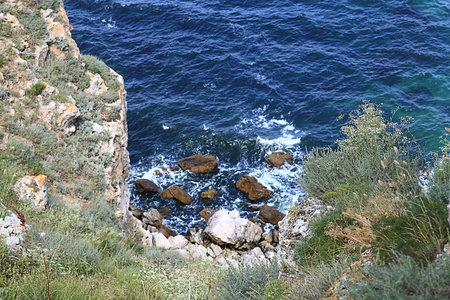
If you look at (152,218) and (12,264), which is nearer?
(12,264)

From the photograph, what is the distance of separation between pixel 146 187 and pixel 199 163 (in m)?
3.36

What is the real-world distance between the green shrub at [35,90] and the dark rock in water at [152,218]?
8.13m

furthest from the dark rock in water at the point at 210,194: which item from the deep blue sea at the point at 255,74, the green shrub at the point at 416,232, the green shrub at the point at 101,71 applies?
the green shrub at the point at 416,232

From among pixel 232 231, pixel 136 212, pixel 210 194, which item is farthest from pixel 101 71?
pixel 210 194

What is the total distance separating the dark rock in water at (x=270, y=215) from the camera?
60.3ft

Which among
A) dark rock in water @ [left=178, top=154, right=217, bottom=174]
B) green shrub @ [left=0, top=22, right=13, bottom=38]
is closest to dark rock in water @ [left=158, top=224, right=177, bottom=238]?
dark rock in water @ [left=178, top=154, right=217, bottom=174]

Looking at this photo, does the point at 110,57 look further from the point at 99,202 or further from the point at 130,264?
the point at 130,264

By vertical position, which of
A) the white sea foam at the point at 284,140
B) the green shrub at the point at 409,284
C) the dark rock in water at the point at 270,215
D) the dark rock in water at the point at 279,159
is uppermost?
the green shrub at the point at 409,284

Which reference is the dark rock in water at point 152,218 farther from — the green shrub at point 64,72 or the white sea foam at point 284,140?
the white sea foam at point 284,140

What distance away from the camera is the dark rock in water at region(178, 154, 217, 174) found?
21234mm

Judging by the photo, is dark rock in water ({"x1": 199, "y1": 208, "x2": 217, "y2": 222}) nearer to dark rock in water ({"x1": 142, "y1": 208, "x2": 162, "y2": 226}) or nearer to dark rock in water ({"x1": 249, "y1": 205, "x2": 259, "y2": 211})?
dark rock in water ({"x1": 249, "y1": 205, "x2": 259, "y2": 211})

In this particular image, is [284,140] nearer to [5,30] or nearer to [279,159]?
[279,159]

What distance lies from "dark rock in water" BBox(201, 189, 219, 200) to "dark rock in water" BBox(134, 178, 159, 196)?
8.38 feet

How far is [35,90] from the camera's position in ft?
38.0
